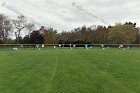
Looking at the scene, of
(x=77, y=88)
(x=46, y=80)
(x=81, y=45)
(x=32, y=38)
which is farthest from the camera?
(x=32, y=38)

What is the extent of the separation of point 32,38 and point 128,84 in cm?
8540

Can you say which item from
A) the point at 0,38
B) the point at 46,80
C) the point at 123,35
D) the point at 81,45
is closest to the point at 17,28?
the point at 0,38

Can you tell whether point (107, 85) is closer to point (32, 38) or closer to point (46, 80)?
point (46, 80)

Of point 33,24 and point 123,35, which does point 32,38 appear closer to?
point 33,24

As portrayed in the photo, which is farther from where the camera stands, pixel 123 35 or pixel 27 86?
pixel 123 35

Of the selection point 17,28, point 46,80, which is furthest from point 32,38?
point 46,80

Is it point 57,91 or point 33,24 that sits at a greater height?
point 33,24

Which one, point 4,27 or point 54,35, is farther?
point 54,35

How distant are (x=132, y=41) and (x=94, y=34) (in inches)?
615

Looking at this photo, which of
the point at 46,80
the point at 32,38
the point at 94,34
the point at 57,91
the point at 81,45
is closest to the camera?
the point at 57,91

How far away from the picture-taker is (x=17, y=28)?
322ft

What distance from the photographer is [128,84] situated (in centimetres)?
1163

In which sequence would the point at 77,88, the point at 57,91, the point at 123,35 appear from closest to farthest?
the point at 57,91 → the point at 77,88 → the point at 123,35

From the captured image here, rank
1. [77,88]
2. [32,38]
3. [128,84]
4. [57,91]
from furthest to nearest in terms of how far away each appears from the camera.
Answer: [32,38] → [128,84] → [77,88] → [57,91]
